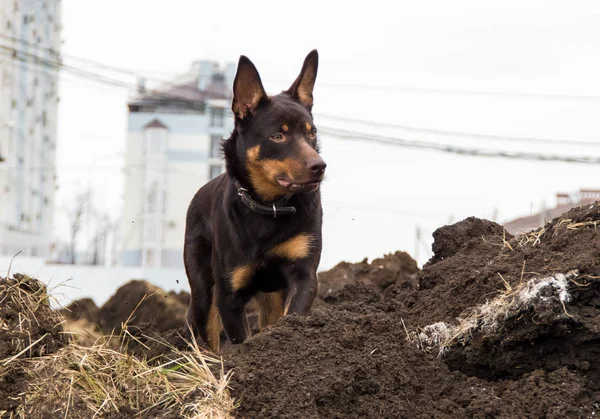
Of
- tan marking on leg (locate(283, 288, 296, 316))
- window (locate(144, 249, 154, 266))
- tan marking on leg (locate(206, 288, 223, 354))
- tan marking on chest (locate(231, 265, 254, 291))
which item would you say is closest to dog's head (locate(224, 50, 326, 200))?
tan marking on chest (locate(231, 265, 254, 291))

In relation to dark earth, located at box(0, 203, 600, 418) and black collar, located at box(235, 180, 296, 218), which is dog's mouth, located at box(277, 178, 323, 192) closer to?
black collar, located at box(235, 180, 296, 218)

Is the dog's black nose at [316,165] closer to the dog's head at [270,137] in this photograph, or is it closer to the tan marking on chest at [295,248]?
the dog's head at [270,137]

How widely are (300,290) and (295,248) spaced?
13.8 inches

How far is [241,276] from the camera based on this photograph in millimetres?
5980

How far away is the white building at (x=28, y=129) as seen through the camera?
127 feet

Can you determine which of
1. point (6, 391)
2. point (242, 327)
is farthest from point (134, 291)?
point (6, 391)

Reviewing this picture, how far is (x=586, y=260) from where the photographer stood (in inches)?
166

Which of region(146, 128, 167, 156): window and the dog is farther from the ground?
the dog

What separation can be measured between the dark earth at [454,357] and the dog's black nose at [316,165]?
99 cm

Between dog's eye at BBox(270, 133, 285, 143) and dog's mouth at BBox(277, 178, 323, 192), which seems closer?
dog's mouth at BBox(277, 178, 323, 192)

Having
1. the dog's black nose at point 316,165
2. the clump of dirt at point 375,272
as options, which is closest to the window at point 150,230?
the clump of dirt at point 375,272

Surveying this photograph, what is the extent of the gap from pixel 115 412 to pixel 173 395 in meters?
0.34

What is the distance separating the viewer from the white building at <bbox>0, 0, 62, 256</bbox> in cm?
3884

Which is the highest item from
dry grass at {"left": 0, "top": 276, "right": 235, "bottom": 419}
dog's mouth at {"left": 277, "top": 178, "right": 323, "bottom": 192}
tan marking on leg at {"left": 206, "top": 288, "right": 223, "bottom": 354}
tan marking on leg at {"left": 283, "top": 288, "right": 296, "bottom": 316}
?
dog's mouth at {"left": 277, "top": 178, "right": 323, "bottom": 192}
